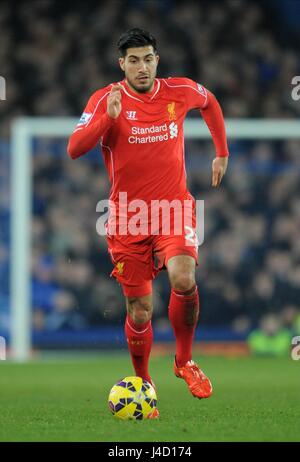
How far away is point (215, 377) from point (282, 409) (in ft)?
9.86

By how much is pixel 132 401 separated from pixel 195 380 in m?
0.58

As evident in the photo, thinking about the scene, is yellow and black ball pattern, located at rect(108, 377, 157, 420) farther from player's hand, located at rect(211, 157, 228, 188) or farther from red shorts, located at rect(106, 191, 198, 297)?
player's hand, located at rect(211, 157, 228, 188)

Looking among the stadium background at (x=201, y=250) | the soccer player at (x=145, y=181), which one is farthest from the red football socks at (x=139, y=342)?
the stadium background at (x=201, y=250)

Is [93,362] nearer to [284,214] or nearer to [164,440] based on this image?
[284,214]

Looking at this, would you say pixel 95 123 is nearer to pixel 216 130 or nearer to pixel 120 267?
pixel 120 267

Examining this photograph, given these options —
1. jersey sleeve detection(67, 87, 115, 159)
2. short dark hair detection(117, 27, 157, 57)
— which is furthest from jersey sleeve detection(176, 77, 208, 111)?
jersey sleeve detection(67, 87, 115, 159)

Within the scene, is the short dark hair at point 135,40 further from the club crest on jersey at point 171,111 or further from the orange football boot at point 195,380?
the orange football boot at point 195,380

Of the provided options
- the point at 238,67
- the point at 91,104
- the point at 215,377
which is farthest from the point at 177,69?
the point at 91,104

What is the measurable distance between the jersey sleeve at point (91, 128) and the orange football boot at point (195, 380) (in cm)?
148

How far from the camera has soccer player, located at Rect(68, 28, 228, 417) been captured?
263 inches

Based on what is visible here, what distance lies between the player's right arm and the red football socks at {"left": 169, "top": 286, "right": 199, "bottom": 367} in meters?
1.06

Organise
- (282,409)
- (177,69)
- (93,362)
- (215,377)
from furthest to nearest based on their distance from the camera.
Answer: (177,69)
(93,362)
(215,377)
(282,409)

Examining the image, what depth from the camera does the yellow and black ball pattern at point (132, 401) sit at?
616cm
